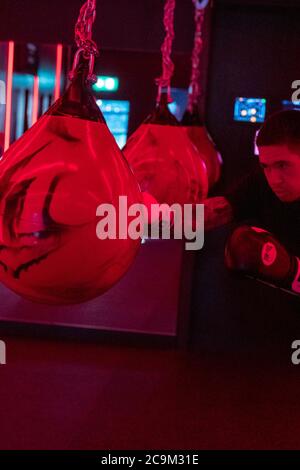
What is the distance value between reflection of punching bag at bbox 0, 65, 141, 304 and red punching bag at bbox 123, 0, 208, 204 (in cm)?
67

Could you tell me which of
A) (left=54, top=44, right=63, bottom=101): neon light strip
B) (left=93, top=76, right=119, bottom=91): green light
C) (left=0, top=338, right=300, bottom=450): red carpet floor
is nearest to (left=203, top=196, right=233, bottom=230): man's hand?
(left=0, top=338, right=300, bottom=450): red carpet floor

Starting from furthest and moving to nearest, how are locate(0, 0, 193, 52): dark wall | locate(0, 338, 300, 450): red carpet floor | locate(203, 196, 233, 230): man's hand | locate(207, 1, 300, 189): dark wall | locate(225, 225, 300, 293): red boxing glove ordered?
1. locate(207, 1, 300, 189): dark wall
2. locate(0, 0, 193, 52): dark wall
3. locate(0, 338, 300, 450): red carpet floor
4. locate(203, 196, 233, 230): man's hand
5. locate(225, 225, 300, 293): red boxing glove

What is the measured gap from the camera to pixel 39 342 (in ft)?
14.3

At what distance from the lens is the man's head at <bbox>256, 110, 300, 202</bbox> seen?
71.4 inches

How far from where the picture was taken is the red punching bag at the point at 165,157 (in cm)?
185

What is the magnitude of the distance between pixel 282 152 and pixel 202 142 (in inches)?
39.8

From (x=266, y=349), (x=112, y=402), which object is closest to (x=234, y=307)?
(x=266, y=349)

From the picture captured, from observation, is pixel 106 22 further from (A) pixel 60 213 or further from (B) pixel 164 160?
(A) pixel 60 213

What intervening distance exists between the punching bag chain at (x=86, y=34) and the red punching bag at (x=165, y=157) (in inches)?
25.6

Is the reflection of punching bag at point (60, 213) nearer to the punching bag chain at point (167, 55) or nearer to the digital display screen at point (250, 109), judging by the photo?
the punching bag chain at point (167, 55)

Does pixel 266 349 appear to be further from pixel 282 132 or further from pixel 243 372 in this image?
pixel 282 132

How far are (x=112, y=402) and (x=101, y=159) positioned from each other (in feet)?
8.06

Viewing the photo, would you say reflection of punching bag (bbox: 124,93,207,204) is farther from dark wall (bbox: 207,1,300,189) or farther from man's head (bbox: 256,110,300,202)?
dark wall (bbox: 207,1,300,189)

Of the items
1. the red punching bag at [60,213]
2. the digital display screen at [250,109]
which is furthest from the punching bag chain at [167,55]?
the digital display screen at [250,109]
